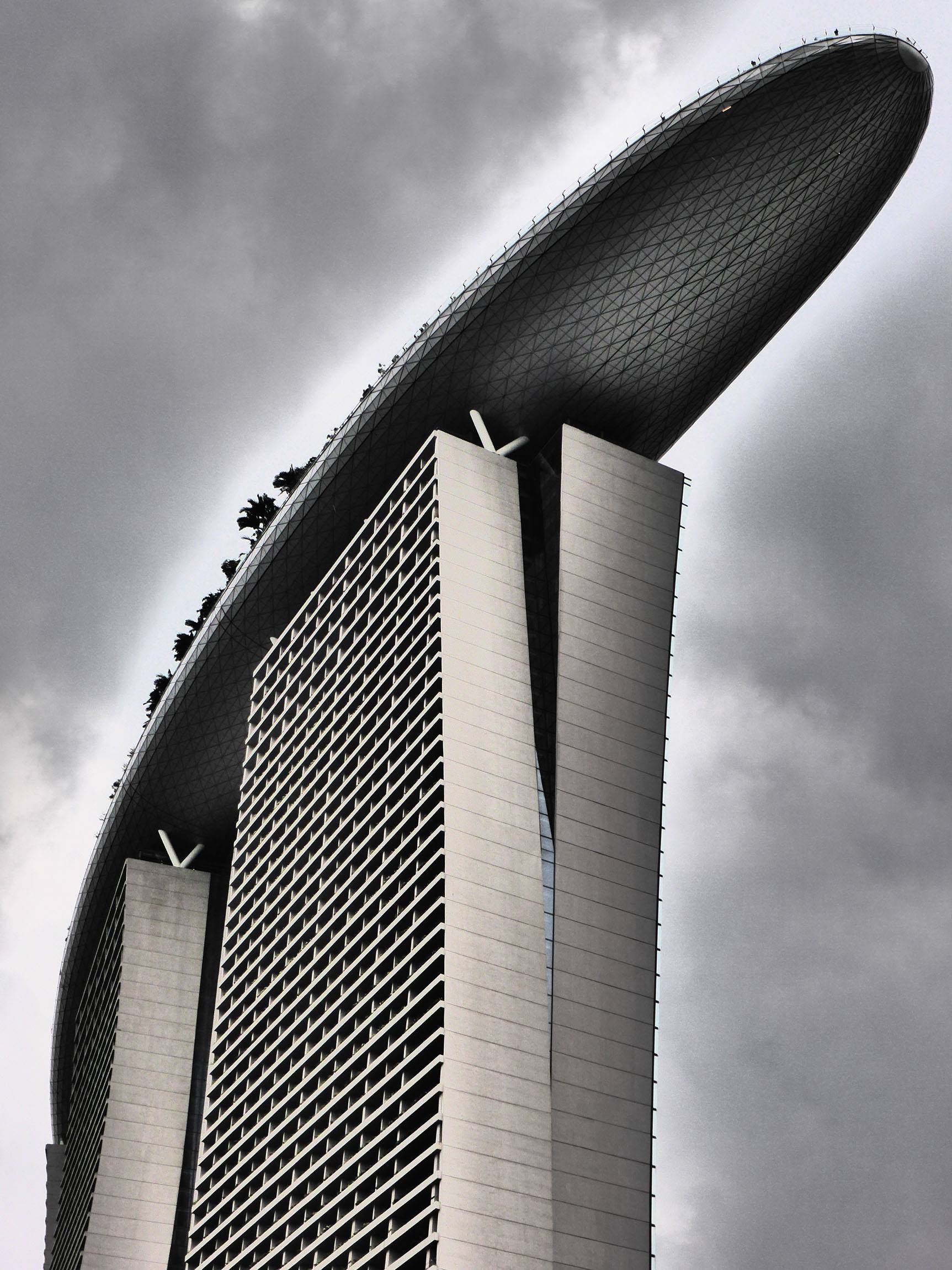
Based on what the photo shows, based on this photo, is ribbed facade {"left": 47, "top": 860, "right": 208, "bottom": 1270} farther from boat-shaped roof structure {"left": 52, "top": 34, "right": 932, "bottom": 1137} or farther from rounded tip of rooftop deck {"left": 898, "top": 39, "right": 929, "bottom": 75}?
rounded tip of rooftop deck {"left": 898, "top": 39, "right": 929, "bottom": 75}

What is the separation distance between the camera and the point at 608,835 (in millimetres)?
52062

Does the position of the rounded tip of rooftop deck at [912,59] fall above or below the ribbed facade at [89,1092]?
above

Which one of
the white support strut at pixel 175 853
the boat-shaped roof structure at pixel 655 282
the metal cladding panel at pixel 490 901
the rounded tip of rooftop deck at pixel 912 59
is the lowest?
the metal cladding panel at pixel 490 901

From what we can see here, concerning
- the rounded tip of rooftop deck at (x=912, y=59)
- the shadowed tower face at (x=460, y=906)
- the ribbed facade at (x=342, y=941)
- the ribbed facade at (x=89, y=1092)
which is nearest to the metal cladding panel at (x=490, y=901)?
the shadowed tower face at (x=460, y=906)

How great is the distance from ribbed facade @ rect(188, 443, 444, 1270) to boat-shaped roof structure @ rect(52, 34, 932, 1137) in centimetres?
250

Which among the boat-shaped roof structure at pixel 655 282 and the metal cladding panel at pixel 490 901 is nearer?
the metal cladding panel at pixel 490 901

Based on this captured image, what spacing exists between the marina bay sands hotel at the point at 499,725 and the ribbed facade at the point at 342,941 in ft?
0.58

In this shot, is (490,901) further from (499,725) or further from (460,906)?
(499,725)

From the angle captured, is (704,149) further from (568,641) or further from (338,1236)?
(338,1236)

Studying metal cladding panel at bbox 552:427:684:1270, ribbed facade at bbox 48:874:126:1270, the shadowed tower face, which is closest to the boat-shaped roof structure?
the shadowed tower face

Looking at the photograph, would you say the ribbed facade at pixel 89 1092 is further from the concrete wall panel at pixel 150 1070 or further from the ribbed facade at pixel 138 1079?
the concrete wall panel at pixel 150 1070

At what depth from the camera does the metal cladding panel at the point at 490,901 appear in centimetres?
4422

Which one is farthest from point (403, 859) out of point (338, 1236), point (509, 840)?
point (338, 1236)

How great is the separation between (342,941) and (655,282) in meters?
26.7
